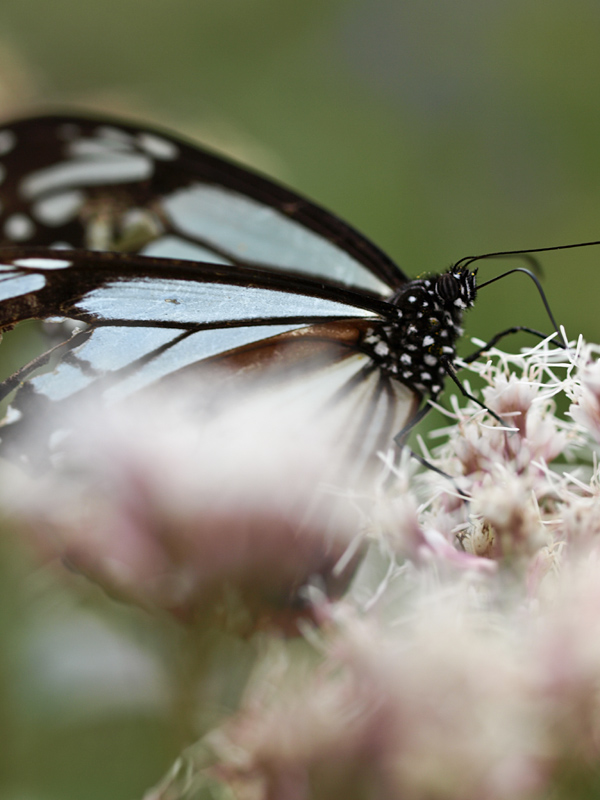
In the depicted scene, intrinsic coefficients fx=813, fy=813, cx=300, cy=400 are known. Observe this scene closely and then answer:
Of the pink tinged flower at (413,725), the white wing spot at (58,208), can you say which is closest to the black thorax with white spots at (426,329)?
the pink tinged flower at (413,725)

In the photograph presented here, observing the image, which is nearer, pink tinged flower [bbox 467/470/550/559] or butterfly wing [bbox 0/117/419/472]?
pink tinged flower [bbox 467/470/550/559]

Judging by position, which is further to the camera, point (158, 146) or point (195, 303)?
point (158, 146)

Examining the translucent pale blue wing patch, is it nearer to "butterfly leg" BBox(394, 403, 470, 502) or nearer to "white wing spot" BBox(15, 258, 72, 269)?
"white wing spot" BBox(15, 258, 72, 269)

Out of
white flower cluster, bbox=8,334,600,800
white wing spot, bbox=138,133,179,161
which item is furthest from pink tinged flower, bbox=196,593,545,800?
white wing spot, bbox=138,133,179,161

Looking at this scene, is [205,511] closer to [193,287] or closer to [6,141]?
[193,287]

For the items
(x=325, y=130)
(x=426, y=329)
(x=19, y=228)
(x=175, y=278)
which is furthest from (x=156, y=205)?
(x=325, y=130)

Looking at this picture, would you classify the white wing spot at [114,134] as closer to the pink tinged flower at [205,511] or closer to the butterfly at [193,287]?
the butterfly at [193,287]
